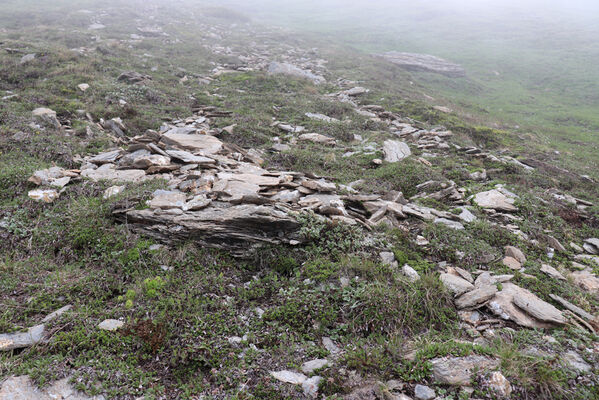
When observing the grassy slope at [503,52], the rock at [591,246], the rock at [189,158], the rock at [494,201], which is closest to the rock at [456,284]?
the rock at [494,201]

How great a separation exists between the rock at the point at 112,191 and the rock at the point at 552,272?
9.06 meters

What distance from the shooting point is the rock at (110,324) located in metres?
4.34

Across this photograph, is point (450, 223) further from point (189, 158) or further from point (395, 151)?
point (189, 158)

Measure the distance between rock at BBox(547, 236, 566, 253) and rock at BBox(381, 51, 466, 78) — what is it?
35.5m

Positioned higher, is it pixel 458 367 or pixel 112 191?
pixel 112 191

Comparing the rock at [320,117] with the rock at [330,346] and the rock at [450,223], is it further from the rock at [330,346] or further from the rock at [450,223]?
the rock at [330,346]

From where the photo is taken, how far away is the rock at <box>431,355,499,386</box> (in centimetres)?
373

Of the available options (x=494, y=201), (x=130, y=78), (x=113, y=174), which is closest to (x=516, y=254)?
(x=494, y=201)

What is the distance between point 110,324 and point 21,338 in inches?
39.8

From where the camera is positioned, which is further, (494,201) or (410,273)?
(494,201)

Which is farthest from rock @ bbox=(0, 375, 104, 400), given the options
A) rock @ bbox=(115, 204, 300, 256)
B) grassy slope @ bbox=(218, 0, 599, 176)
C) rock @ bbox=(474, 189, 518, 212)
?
grassy slope @ bbox=(218, 0, 599, 176)

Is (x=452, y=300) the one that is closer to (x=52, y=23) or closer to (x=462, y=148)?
(x=462, y=148)

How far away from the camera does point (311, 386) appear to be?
390 cm

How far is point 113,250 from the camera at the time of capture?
5746mm
